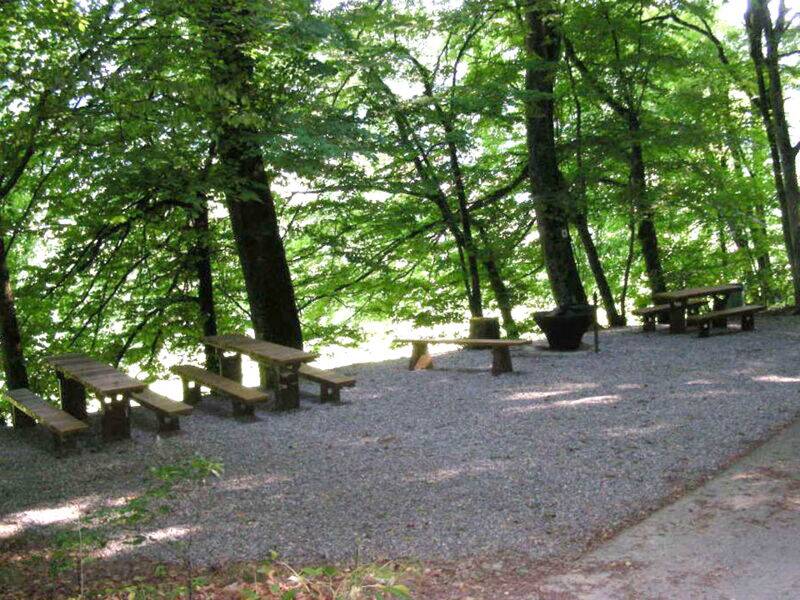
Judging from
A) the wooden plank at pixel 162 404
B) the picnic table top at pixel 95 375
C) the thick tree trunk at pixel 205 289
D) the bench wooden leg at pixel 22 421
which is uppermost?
the thick tree trunk at pixel 205 289

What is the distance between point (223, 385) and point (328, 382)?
1074 mm

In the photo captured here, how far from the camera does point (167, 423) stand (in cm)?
707

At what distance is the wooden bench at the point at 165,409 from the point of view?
6758mm

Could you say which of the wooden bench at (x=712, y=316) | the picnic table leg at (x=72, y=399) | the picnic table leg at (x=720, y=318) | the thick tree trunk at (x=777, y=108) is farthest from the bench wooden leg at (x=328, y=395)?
the thick tree trunk at (x=777, y=108)

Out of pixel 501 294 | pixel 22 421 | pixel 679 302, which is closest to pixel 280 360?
pixel 22 421

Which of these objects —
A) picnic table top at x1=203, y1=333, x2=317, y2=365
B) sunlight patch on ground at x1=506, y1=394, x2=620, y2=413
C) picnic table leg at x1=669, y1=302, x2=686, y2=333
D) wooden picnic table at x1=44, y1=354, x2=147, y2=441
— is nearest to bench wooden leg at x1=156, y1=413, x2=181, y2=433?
wooden picnic table at x1=44, y1=354, x2=147, y2=441

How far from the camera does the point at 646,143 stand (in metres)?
12.9

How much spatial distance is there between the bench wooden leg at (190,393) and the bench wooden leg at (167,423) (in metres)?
1.61

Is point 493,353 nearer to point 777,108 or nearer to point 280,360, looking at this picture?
point 280,360

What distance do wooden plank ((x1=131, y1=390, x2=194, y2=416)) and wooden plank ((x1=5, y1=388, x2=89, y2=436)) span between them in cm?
62

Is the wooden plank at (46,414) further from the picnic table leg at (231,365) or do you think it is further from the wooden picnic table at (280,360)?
the picnic table leg at (231,365)

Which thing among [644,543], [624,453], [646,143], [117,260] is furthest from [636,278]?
[644,543]

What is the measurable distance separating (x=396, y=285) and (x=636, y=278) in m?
6.68

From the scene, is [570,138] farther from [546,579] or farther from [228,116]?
[546,579]
